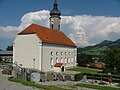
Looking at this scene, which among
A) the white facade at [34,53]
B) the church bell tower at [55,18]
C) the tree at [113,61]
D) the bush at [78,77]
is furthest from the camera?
the church bell tower at [55,18]

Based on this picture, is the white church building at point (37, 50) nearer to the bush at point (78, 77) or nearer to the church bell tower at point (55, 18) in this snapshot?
the bush at point (78, 77)

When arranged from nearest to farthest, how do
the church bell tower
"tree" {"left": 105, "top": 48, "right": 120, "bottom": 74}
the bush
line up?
the bush, "tree" {"left": 105, "top": 48, "right": 120, "bottom": 74}, the church bell tower

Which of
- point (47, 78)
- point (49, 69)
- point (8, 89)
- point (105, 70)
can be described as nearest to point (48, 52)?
point (49, 69)

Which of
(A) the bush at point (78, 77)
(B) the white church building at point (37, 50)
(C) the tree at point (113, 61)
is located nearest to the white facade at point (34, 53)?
(B) the white church building at point (37, 50)

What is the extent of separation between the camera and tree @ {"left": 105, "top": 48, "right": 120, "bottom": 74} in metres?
33.9

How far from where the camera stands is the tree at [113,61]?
33.9 m

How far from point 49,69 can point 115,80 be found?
11.0 metres

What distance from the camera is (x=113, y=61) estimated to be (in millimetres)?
34562

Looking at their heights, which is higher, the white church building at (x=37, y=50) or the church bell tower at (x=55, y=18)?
the church bell tower at (x=55, y=18)

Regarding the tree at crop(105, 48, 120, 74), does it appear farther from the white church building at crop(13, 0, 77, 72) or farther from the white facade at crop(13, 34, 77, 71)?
the white facade at crop(13, 34, 77, 71)

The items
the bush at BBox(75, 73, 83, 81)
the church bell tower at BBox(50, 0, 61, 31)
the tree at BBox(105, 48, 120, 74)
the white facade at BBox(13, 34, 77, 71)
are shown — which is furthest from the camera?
the church bell tower at BBox(50, 0, 61, 31)

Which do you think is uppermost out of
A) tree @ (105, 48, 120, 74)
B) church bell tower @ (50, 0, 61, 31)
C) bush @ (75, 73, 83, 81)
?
church bell tower @ (50, 0, 61, 31)

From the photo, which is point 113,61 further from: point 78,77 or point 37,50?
point 37,50

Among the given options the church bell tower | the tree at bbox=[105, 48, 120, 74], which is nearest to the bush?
the tree at bbox=[105, 48, 120, 74]
